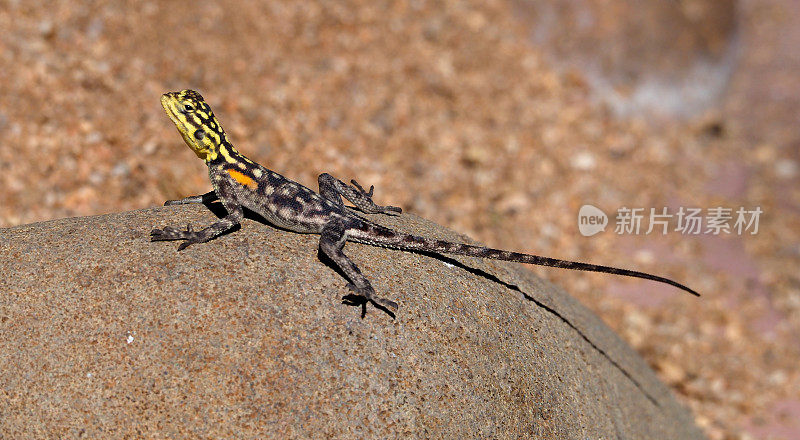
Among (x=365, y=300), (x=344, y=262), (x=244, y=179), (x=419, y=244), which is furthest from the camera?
(x=244, y=179)

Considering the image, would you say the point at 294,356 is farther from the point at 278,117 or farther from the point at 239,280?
the point at 278,117

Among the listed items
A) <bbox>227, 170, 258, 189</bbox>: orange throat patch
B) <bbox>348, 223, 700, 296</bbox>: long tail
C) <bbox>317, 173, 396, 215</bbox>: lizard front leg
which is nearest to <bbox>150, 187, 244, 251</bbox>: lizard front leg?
<bbox>227, 170, 258, 189</bbox>: orange throat patch

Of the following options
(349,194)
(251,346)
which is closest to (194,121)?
(349,194)

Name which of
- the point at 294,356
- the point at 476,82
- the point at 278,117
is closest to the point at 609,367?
the point at 294,356

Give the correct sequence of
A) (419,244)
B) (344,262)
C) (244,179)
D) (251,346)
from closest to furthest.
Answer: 1. (251,346)
2. (344,262)
3. (419,244)
4. (244,179)

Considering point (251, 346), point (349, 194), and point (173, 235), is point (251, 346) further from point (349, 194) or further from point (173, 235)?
point (349, 194)

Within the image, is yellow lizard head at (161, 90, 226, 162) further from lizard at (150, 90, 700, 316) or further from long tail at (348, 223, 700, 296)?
long tail at (348, 223, 700, 296)
